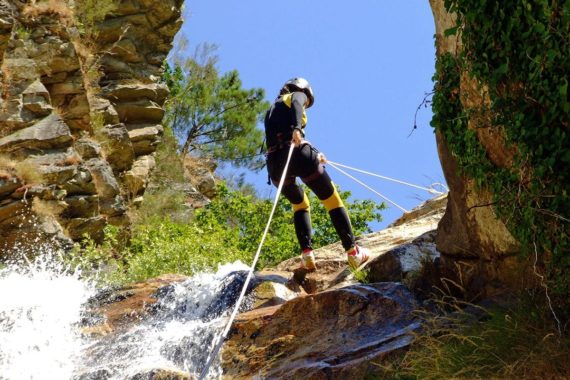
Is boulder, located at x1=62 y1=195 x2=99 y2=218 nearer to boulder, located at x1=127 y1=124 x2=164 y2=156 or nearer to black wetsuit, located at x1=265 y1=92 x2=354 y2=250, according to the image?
boulder, located at x1=127 y1=124 x2=164 y2=156

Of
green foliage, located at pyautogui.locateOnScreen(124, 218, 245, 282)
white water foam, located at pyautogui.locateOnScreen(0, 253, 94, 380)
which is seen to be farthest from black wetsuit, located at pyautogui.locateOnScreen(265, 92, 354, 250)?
green foliage, located at pyautogui.locateOnScreen(124, 218, 245, 282)

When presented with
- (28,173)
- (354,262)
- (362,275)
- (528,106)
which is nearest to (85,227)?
(28,173)

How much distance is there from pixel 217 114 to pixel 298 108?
23.2 meters

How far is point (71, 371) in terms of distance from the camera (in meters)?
8.00

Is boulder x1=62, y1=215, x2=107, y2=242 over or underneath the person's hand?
over

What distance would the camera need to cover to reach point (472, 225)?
7426 millimetres

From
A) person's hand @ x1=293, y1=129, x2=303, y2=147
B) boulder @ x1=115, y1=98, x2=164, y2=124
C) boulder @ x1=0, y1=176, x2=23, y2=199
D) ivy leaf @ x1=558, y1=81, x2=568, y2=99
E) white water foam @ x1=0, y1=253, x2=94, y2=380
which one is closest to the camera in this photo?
ivy leaf @ x1=558, y1=81, x2=568, y2=99

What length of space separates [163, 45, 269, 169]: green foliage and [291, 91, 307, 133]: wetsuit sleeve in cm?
2186

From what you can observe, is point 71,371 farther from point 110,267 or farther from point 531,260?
point 110,267

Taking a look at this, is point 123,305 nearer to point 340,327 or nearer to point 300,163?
point 300,163

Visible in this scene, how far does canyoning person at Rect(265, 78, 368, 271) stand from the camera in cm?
944

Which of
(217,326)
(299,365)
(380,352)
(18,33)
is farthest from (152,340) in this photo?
(18,33)

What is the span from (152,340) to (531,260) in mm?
3948

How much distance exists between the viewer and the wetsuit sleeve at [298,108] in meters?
9.38
